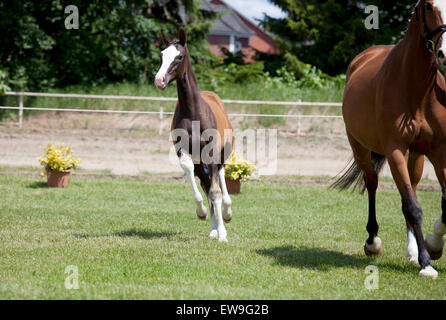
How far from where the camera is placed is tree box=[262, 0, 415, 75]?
25.6 m

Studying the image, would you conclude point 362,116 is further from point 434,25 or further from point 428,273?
point 428,273

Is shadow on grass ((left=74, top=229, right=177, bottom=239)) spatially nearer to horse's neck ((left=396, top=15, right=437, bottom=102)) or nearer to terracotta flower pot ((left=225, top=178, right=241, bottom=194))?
horse's neck ((left=396, top=15, right=437, bottom=102))

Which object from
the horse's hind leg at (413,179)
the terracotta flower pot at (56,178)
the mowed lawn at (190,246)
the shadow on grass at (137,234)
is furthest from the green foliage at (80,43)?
the horse's hind leg at (413,179)

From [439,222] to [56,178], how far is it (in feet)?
26.3

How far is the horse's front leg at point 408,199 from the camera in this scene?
5.29m

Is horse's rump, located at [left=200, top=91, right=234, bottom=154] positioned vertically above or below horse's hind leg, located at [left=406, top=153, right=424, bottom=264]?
above

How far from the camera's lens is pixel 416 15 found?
17.4ft

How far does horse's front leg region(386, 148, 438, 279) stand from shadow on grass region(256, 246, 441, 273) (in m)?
0.32

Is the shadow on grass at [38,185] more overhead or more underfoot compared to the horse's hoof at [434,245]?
more underfoot

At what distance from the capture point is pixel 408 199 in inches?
213

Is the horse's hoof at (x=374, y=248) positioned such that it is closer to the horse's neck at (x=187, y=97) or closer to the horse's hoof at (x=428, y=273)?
the horse's hoof at (x=428, y=273)

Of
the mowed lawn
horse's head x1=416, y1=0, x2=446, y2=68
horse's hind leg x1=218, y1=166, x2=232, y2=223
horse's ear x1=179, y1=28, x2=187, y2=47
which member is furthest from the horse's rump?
horse's head x1=416, y1=0, x2=446, y2=68

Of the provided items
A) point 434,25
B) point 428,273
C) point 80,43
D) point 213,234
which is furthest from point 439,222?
point 80,43

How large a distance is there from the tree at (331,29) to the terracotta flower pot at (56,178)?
53.7ft
